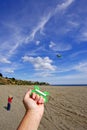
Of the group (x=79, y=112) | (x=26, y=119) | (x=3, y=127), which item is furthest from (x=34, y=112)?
(x=79, y=112)

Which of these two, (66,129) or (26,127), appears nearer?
(26,127)

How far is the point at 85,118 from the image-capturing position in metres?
12.4

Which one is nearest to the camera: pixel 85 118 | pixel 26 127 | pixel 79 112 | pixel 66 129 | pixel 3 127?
pixel 26 127

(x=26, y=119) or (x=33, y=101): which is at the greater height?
(x=33, y=101)

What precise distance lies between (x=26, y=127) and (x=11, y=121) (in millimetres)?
10806

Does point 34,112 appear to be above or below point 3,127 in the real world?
above

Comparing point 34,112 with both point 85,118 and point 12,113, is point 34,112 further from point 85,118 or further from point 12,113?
point 12,113

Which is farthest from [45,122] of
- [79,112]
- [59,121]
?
[79,112]

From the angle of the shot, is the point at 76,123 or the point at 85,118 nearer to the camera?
the point at 76,123

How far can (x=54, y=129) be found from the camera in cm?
1081

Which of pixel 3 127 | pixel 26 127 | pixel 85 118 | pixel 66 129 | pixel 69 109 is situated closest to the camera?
pixel 26 127

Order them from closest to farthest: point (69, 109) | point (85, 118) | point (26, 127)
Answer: point (26, 127)
point (85, 118)
point (69, 109)

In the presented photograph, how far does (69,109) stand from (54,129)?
4491mm

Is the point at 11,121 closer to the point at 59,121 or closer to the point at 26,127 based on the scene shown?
the point at 59,121
